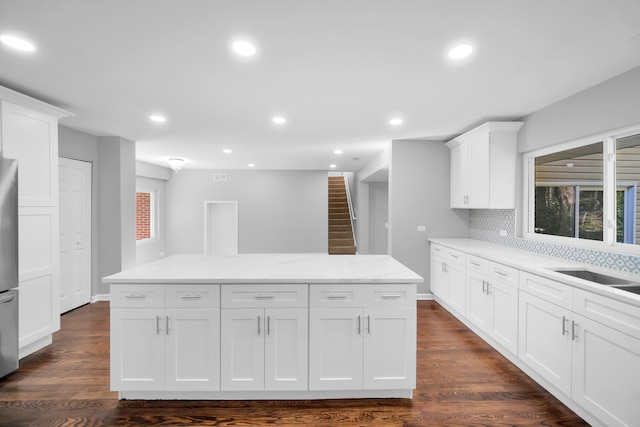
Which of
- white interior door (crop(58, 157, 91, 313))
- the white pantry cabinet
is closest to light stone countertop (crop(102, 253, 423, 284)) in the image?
the white pantry cabinet

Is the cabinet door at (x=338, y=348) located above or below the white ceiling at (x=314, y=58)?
below

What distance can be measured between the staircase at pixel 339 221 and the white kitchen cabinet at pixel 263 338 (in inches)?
268

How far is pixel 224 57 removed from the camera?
2.18 metres

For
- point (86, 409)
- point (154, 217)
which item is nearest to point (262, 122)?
point (86, 409)

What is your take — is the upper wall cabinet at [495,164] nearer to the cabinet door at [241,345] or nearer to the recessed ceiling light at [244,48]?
the recessed ceiling light at [244,48]

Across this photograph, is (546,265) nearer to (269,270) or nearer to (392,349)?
(392,349)

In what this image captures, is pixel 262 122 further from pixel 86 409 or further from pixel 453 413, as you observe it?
pixel 453 413

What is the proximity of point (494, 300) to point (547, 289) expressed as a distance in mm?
773

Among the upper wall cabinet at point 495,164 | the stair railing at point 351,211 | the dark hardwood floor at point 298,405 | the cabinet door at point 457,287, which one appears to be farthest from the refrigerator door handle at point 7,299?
the stair railing at point 351,211

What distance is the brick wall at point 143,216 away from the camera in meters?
7.54

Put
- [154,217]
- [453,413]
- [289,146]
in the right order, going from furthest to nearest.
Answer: [154,217] < [289,146] < [453,413]

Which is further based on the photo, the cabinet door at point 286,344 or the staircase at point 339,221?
the staircase at point 339,221

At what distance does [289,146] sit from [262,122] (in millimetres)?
1465

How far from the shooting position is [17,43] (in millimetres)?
2014
